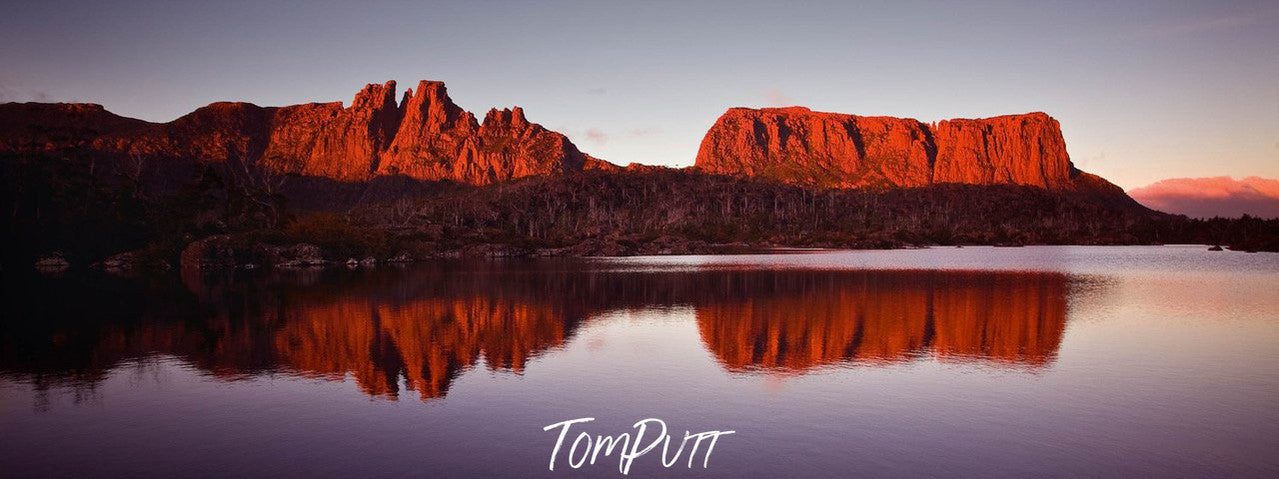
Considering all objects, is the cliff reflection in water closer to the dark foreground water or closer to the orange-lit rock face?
the orange-lit rock face

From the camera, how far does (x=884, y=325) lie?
32219mm

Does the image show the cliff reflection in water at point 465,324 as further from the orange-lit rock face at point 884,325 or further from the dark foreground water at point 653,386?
the dark foreground water at point 653,386

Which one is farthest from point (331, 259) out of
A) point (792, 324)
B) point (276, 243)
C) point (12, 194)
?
point (792, 324)

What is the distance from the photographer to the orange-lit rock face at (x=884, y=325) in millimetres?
25062

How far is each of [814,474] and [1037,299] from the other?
36.9 m

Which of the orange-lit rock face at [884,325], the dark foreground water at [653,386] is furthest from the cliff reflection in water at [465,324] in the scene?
the dark foreground water at [653,386]

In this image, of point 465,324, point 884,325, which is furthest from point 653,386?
point 884,325

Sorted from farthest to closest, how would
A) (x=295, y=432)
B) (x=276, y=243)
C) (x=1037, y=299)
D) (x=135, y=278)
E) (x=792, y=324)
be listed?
(x=276, y=243) < (x=135, y=278) < (x=1037, y=299) < (x=792, y=324) < (x=295, y=432)

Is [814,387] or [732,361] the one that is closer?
[814,387]

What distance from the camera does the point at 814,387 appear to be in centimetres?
2000

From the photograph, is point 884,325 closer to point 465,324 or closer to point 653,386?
point 653,386

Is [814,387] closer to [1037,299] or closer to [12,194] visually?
[1037,299]

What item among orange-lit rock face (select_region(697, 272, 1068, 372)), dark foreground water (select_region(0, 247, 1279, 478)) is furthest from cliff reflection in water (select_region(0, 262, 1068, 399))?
dark foreground water (select_region(0, 247, 1279, 478))

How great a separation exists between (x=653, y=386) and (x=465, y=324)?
51.2ft
